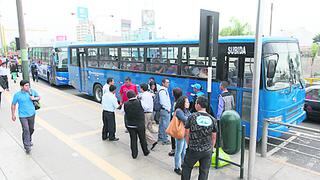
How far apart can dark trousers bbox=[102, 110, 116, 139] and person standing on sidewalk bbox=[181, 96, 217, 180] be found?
117 inches

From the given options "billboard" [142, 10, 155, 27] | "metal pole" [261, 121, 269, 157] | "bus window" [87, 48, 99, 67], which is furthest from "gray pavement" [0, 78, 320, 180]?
"billboard" [142, 10, 155, 27]

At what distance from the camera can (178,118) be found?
4.40 meters

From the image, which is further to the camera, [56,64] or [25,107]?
[56,64]

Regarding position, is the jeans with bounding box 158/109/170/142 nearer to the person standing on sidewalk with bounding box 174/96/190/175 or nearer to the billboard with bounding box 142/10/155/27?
the person standing on sidewalk with bounding box 174/96/190/175

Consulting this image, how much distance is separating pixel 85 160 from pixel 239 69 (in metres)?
4.01

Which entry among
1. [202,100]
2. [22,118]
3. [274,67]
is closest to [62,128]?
[22,118]

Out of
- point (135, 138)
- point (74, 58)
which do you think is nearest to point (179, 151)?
point (135, 138)

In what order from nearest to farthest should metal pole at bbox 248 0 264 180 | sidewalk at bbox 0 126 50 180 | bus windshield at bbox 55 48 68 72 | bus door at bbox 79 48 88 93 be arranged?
1. metal pole at bbox 248 0 264 180
2. sidewalk at bbox 0 126 50 180
3. bus door at bbox 79 48 88 93
4. bus windshield at bbox 55 48 68 72

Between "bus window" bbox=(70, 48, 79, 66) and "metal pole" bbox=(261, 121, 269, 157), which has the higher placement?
"bus window" bbox=(70, 48, 79, 66)

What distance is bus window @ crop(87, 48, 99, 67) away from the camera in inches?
463

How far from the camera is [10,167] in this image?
516cm

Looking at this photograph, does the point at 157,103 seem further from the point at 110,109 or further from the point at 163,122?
the point at 110,109

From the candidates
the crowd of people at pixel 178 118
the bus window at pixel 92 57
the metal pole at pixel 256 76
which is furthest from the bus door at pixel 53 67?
the metal pole at pixel 256 76

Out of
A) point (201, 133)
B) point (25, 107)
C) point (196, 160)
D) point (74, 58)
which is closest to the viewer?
point (201, 133)
